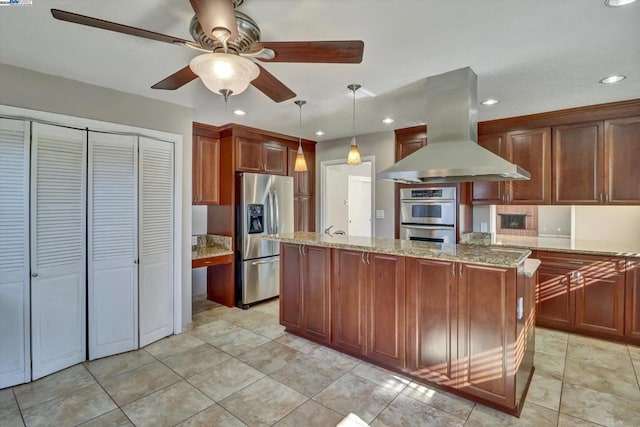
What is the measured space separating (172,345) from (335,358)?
1.60 meters

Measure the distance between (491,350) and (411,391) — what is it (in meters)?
0.64

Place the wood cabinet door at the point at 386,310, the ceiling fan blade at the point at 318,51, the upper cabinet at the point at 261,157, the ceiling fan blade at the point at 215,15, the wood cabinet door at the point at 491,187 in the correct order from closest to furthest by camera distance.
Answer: the ceiling fan blade at the point at 215,15 < the ceiling fan blade at the point at 318,51 < the wood cabinet door at the point at 386,310 < the wood cabinet door at the point at 491,187 < the upper cabinet at the point at 261,157

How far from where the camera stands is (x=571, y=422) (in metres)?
1.95

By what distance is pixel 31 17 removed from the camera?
1762 millimetres

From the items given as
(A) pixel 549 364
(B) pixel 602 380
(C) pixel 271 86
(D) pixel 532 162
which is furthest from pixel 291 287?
(D) pixel 532 162

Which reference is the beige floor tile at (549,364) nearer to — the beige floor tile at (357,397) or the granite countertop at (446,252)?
the granite countertop at (446,252)

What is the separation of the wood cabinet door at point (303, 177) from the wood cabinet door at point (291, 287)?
186 centimetres

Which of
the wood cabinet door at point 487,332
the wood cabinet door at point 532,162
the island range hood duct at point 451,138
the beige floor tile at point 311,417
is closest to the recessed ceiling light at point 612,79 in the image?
the wood cabinet door at point 532,162

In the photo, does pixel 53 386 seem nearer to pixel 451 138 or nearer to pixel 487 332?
pixel 487 332

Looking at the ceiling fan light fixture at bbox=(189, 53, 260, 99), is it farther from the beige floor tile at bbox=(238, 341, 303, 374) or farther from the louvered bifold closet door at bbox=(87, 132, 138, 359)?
the beige floor tile at bbox=(238, 341, 303, 374)

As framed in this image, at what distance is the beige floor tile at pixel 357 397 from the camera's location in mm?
2076

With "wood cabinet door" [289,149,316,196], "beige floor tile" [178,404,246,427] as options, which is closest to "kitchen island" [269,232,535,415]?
"beige floor tile" [178,404,246,427]

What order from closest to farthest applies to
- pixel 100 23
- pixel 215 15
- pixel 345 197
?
pixel 215 15 → pixel 100 23 → pixel 345 197

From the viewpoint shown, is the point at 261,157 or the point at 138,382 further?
the point at 261,157
